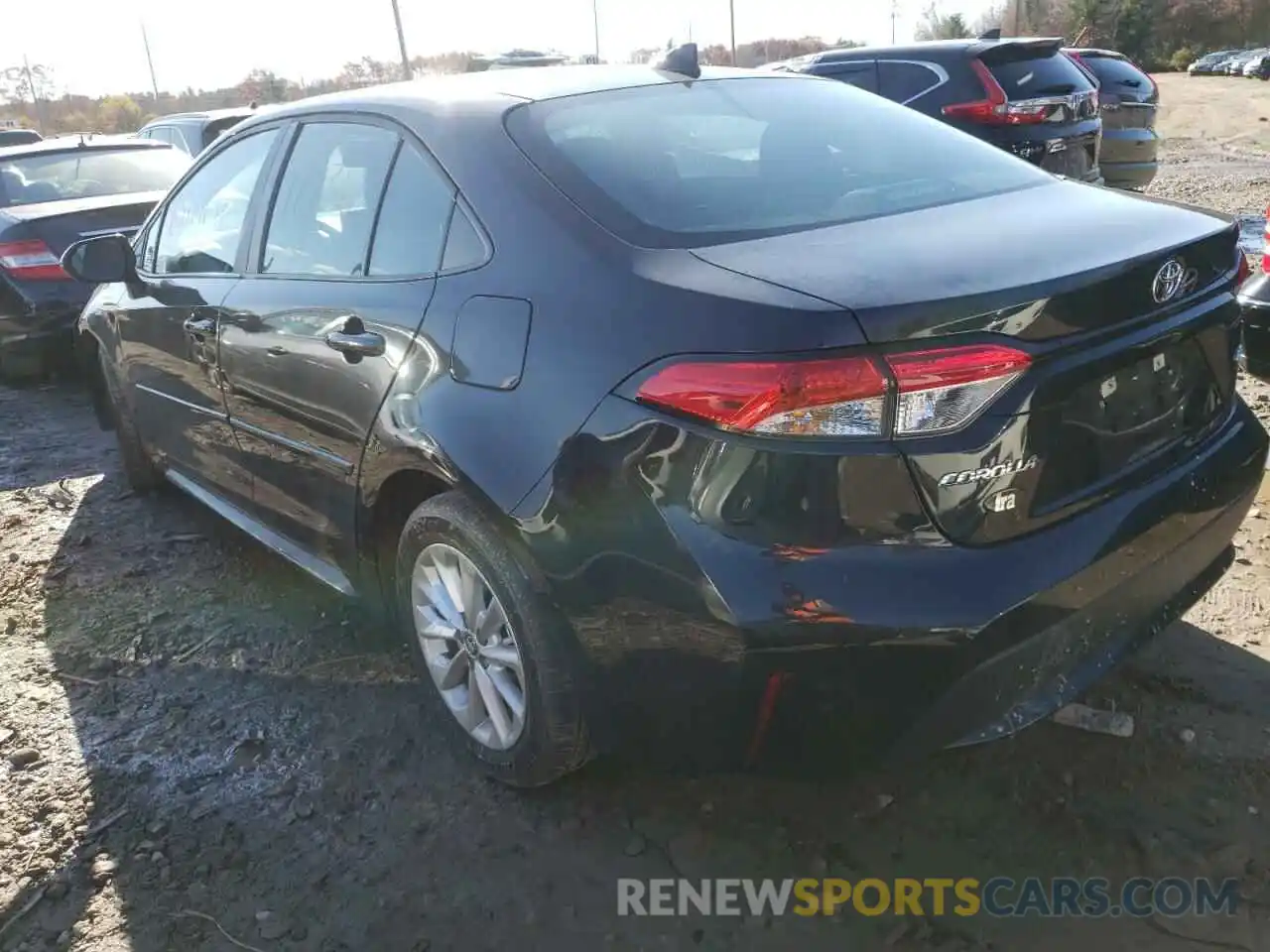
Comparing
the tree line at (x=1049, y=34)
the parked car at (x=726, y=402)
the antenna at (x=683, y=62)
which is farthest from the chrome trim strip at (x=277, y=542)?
the tree line at (x=1049, y=34)

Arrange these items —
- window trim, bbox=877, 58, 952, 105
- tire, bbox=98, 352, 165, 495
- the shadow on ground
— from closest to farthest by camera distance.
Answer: the shadow on ground
tire, bbox=98, 352, 165, 495
window trim, bbox=877, 58, 952, 105

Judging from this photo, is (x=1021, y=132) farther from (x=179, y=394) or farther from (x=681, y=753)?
(x=681, y=753)

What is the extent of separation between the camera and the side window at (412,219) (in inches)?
101

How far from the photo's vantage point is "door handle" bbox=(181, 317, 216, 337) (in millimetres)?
Answer: 3402

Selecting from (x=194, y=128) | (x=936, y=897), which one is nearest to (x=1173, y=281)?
(x=936, y=897)


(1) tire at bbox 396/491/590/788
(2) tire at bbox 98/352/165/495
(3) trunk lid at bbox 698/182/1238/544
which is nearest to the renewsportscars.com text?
(1) tire at bbox 396/491/590/788

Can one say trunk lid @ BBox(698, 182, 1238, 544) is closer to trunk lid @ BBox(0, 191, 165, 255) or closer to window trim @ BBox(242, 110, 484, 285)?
window trim @ BBox(242, 110, 484, 285)

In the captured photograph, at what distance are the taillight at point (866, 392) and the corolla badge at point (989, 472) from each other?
8 cm

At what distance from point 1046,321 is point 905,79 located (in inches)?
243

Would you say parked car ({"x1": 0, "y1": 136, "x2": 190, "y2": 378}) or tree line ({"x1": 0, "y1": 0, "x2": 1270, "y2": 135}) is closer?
parked car ({"x1": 0, "y1": 136, "x2": 190, "y2": 378})

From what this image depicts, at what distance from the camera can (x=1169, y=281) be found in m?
2.14

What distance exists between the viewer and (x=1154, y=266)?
2.10 m

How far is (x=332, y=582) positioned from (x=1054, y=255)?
211 cm

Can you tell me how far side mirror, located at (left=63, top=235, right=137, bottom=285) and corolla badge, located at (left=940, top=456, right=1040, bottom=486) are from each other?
336 cm
